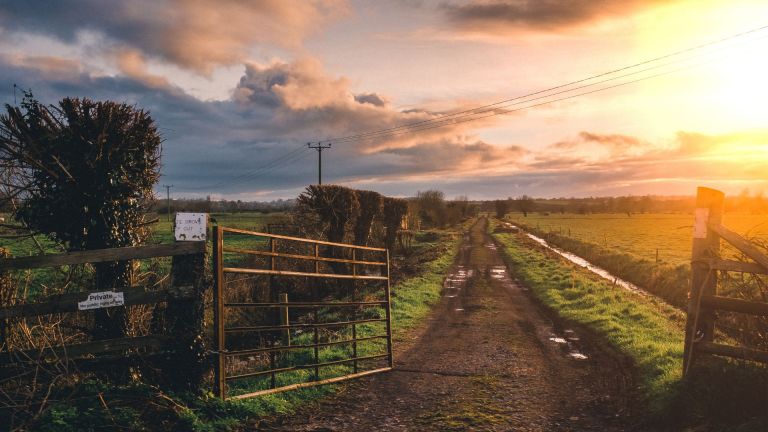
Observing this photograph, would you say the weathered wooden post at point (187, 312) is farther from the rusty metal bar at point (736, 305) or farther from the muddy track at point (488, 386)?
the rusty metal bar at point (736, 305)

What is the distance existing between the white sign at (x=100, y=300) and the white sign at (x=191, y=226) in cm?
101

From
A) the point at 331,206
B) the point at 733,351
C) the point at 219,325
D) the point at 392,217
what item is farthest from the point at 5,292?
the point at 392,217

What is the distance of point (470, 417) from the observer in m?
6.73

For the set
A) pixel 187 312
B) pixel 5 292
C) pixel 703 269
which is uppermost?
pixel 703 269

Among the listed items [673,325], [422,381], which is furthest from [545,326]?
[422,381]

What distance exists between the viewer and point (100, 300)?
226 inches

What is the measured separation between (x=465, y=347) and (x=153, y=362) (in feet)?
23.6

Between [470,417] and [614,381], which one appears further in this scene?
[614,381]

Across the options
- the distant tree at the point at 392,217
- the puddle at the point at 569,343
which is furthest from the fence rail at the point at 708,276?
the distant tree at the point at 392,217

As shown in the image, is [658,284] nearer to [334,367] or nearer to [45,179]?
[334,367]

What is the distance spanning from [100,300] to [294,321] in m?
11.6

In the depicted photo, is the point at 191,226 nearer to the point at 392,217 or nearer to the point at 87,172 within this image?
the point at 87,172

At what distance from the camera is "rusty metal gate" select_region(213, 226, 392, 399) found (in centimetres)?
680

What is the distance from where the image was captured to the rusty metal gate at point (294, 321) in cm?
680
